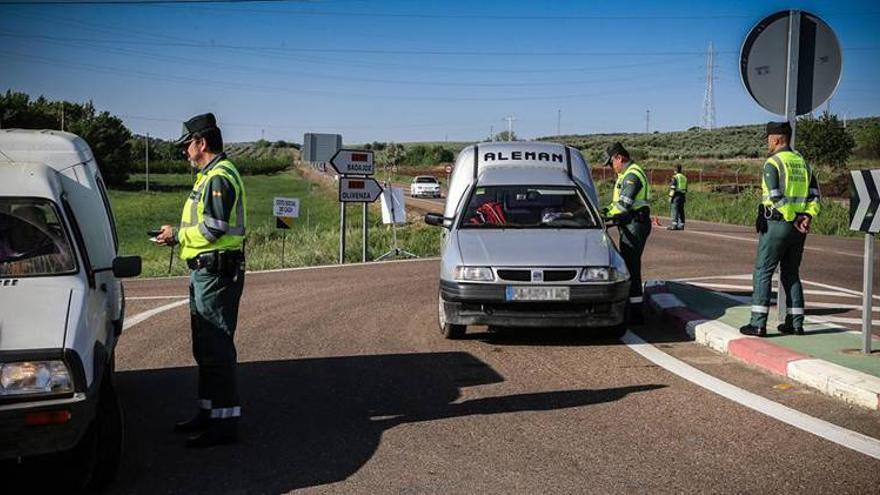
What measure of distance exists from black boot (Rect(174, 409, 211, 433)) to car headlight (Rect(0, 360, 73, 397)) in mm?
1360

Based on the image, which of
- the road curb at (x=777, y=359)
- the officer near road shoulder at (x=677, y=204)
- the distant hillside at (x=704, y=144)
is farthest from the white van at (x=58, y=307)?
the distant hillside at (x=704, y=144)

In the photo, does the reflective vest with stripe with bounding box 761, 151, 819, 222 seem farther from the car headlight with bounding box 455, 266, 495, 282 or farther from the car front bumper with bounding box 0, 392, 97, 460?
the car front bumper with bounding box 0, 392, 97, 460

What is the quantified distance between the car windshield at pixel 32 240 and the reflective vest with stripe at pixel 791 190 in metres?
5.86

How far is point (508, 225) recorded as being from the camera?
9641 millimetres

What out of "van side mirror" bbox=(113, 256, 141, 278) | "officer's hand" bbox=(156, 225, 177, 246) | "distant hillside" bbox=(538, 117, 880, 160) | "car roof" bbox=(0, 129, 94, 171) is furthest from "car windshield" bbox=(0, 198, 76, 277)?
"distant hillside" bbox=(538, 117, 880, 160)

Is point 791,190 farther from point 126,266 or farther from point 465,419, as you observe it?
point 126,266

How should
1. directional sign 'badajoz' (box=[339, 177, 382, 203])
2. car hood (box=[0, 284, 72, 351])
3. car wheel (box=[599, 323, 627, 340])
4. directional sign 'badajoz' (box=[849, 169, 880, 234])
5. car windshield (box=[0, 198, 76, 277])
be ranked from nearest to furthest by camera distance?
1. car hood (box=[0, 284, 72, 351])
2. car windshield (box=[0, 198, 76, 277])
3. directional sign 'badajoz' (box=[849, 169, 880, 234])
4. car wheel (box=[599, 323, 627, 340])
5. directional sign 'badajoz' (box=[339, 177, 382, 203])

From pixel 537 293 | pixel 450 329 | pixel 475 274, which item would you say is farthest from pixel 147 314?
pixel 537 293

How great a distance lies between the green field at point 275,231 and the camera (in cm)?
1984

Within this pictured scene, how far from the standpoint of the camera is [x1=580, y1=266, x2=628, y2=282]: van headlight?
329 inches

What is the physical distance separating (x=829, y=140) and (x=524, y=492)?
52513 millimetres

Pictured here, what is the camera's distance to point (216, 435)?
545 centimetres

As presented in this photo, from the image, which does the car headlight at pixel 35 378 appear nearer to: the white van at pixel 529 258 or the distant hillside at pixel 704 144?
the white van at pixel 529 258

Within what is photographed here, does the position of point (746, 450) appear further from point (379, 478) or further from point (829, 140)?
point (829, 140)
